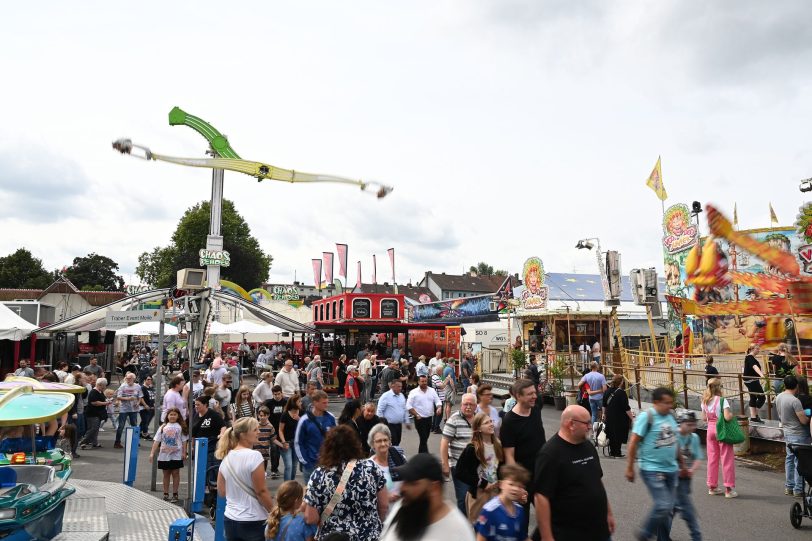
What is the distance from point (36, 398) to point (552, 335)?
25.3 metres

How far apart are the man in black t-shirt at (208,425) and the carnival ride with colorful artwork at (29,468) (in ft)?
6.44

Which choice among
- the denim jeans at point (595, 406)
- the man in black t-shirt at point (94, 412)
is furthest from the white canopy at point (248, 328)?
the denim jeans at point (595, 406)

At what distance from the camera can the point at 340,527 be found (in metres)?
4.08

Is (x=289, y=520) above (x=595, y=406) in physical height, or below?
above

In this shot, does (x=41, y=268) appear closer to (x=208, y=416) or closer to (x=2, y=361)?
(x=2, y=361)

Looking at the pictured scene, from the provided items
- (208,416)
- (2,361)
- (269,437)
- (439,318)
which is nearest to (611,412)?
(269,437)

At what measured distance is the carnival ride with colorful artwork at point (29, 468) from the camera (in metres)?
5.41

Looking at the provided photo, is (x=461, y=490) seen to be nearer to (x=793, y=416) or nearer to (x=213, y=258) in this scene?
(x=793, y=416)

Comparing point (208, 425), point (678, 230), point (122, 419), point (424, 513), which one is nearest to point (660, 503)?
point (424, 513)

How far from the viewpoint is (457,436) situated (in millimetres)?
6242

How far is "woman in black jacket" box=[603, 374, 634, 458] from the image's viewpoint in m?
10.4

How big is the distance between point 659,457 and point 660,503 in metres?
0.41

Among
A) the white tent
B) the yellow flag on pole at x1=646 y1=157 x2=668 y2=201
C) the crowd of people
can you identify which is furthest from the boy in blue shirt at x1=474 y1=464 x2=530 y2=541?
the yellow flag on pole at x1=646 y1=157 x2=668 y2=201

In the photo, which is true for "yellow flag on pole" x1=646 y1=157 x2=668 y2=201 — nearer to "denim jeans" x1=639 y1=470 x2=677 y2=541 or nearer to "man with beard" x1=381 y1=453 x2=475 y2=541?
"denim jeans" x1=639 y1=470 x2=677 y2=541
